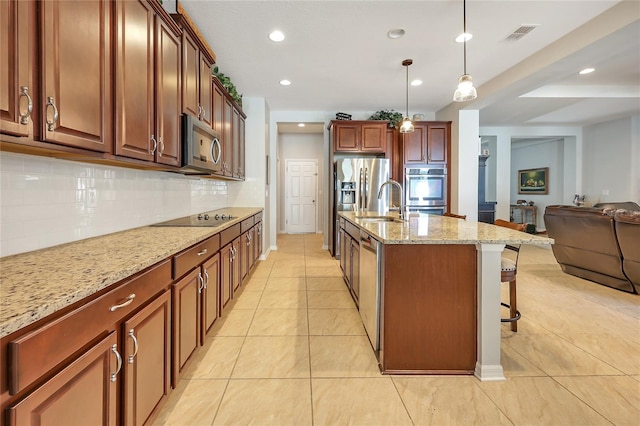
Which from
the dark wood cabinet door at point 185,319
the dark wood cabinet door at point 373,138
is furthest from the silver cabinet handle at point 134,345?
the dark wood cabinet door at point 373,138

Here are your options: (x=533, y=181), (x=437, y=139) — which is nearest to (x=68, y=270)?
(x=437, y=139)

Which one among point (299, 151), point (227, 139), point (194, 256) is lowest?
point (194, 256)

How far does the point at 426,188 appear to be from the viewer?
5277 millimetres

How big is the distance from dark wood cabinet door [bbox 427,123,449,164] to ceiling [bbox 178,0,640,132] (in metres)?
0.44

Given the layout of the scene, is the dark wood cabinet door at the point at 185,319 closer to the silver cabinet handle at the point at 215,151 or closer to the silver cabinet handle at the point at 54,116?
the silver cabinet handle at the point at 54,116

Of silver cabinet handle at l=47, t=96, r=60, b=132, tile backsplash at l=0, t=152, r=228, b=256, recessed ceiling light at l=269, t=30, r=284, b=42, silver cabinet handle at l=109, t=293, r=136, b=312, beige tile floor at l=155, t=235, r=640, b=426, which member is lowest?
beige tile floor at l=155, t=235, r=640, b=426

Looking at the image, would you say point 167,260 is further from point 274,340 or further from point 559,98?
point 559,98

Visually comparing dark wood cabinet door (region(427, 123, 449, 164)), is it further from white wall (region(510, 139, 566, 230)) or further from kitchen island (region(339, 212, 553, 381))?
white wall (region(510, 139, 566, 230))

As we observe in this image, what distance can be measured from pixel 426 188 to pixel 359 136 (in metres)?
1.54

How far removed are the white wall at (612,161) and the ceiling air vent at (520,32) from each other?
19.3ft

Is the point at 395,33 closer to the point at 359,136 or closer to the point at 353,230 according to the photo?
the point at 353,230

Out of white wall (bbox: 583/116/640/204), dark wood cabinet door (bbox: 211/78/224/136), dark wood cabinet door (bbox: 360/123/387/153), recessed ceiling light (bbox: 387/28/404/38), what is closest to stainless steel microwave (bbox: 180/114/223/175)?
dark wood cabinet door (bbox: 211/78/224/136)

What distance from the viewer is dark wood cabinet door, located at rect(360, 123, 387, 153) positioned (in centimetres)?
523

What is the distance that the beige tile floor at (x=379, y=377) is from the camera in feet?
5.01
